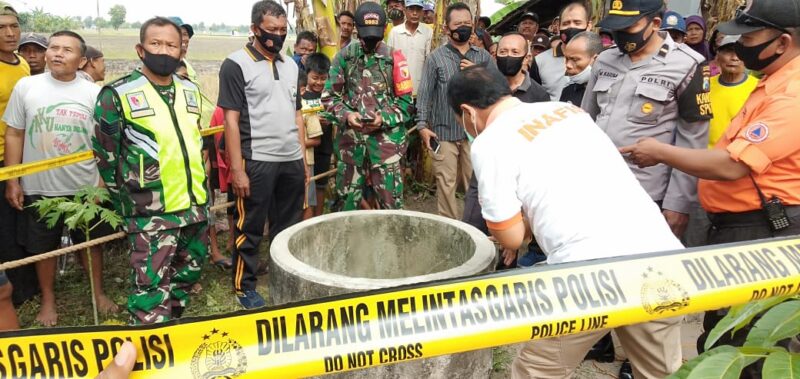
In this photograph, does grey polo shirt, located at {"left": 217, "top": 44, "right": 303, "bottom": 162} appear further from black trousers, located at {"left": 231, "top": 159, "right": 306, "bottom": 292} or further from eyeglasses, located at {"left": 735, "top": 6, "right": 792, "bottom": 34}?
eyeglasses, located at {"left": 735, "top": 6, "right": 792, "bottom": 34}

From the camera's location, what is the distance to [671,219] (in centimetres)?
296

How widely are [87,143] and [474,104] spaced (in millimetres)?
2807

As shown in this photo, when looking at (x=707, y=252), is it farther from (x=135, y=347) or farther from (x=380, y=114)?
(x=380, y=114)

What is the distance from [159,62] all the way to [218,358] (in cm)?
210

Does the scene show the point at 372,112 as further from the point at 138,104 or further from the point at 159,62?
the point at 138,104

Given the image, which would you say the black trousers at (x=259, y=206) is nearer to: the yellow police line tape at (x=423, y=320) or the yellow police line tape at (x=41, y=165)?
the yellow police line tape at (x=41, y=165)

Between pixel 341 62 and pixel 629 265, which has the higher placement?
pixel 341 62

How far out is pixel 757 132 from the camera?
2.13 m

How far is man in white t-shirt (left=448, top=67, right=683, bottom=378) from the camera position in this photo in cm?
199

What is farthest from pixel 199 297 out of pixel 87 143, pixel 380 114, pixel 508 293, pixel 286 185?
pixel 508 293

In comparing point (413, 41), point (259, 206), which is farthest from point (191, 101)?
point (413, 41)

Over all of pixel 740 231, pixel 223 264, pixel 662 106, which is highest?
pixel 662 106

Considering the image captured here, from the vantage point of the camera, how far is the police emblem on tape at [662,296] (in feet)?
5.50

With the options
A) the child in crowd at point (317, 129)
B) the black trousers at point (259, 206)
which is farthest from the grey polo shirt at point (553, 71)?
the black trousers at point (259, 206)
